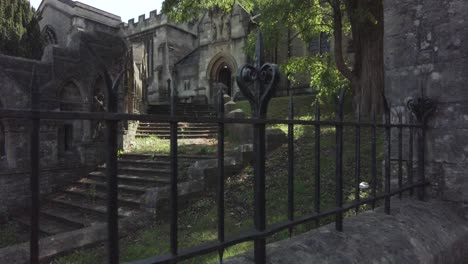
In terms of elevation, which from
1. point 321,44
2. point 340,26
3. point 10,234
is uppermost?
point 321,44

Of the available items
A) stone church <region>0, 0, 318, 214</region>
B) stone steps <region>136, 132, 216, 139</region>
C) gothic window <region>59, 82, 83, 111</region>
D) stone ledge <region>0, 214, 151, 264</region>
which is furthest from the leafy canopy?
→ stone ledge <region>0, 214, 151, 264</region>

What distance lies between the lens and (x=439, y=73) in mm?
3324

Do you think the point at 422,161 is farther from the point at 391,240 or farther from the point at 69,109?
the point at 69,109

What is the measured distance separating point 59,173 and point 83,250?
443 centimetres

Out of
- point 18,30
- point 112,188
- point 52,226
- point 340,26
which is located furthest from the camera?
point 18,30

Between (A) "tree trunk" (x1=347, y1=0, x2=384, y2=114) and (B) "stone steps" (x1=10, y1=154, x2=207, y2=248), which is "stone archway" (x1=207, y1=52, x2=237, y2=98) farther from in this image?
(B) "stone steps" (x1=10, y1=154, x2=207, y2=248)

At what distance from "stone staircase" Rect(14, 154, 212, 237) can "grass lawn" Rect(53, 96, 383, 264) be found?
1.03 meters

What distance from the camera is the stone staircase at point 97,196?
6.18m

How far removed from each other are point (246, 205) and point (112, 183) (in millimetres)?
4325

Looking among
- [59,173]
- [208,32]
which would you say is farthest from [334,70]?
[208,32]

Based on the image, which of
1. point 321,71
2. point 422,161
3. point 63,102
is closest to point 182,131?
point 63,102

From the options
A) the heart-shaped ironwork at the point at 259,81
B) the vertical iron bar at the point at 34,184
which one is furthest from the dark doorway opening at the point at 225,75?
the vertical iron bar at the point at 34,184

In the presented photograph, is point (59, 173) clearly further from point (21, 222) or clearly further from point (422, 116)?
point (422, 116)

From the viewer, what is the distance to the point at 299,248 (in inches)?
81.9
